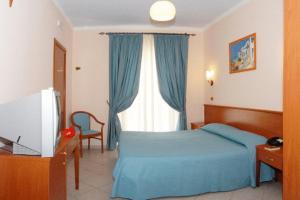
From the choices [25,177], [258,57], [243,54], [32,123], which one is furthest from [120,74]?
[25,177]

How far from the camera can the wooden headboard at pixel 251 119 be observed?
2858mm

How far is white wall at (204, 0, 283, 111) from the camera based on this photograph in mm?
2885

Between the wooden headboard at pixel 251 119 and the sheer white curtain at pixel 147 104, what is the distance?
117 centimetres

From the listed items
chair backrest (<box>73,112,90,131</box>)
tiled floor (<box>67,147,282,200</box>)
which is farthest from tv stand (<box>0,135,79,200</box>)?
chair backrest (<box>73,112,90,131</box>)

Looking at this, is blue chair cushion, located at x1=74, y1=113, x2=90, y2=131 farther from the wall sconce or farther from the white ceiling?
the wall sconce

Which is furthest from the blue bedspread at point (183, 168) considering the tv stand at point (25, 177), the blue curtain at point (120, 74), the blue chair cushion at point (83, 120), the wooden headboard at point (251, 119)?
the blue chair cushion at point (83, 120)

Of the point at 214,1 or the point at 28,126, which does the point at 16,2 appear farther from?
the point at 214,1

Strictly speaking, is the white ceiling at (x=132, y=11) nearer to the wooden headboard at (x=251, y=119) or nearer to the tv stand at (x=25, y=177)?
the wooden headboard at (x=251, y=119)

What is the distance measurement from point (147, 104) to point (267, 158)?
283 cm

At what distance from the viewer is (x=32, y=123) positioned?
1.61 meters

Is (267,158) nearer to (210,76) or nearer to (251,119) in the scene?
(251,119)

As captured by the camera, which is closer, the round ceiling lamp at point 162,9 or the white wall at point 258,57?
the round ceiling lamp at point 162,9

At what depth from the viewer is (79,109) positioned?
4.79 m

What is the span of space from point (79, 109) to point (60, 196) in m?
3.21
